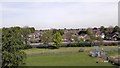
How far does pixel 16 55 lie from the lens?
8.99 metres

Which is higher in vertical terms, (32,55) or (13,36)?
(13,36)

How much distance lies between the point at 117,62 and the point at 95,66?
1.47 m

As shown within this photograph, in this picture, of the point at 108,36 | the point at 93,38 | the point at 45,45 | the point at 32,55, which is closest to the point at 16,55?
the point at 32,55

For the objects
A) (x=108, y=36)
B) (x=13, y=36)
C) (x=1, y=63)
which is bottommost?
(x=108, y=36)

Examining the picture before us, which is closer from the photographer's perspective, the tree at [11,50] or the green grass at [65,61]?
the tree at [11,50]

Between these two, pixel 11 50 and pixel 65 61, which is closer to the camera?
pixel 11 50

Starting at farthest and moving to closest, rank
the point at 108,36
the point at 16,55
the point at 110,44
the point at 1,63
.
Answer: the point at 108,36
the point at 110,44
the point at 16,55
the point at 1,63

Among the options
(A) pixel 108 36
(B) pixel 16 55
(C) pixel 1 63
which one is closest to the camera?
(C) pixel 1 63

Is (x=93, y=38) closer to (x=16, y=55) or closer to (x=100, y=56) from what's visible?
(x=100, y=56)

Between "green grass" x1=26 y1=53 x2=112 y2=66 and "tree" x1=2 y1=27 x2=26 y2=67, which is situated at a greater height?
"tree" x1=2 y1=27 x2=26 y2=67

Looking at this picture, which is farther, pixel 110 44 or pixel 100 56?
pixel 110 44

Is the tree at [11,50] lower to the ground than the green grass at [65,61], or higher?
higher

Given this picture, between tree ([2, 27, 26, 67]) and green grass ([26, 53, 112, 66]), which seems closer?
tree ([2, 27, 26, 67])

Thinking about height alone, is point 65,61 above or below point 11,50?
below
